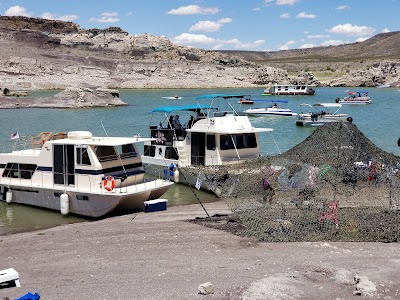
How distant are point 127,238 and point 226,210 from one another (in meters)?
4.85

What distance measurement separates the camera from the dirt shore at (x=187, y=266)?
12.0 metres

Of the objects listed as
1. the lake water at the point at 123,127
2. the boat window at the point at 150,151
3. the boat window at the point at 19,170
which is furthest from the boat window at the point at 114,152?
the boat window at the point at 150,151

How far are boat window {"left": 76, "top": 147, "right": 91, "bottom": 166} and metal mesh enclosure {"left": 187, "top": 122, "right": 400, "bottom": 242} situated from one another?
5.38m

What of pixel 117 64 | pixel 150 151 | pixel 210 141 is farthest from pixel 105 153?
pixel 117 64

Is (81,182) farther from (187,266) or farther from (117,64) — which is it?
(117,64)

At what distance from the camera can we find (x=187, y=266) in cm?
1367

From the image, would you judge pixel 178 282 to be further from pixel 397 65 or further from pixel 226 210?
pixel 397 65

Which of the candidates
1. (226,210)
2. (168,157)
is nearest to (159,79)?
(168,157)

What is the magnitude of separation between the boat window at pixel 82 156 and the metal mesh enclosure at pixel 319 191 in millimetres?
5384

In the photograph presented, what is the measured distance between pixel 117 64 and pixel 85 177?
130136mm

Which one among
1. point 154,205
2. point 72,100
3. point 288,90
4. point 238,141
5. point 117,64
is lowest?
point 154,205

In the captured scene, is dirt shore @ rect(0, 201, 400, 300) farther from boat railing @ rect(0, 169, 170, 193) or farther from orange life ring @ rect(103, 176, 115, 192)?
boat railing @ rect(0, 169, 170, 193)

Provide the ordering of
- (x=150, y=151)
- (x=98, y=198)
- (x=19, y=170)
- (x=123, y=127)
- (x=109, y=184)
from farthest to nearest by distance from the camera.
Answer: (x=123, y=127), (x=150, y=151), (x=19, y=170), (x=98, y=198), (x=109, y=184)

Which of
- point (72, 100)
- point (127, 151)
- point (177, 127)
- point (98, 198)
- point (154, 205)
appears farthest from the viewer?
Answer: point (72, 100)
